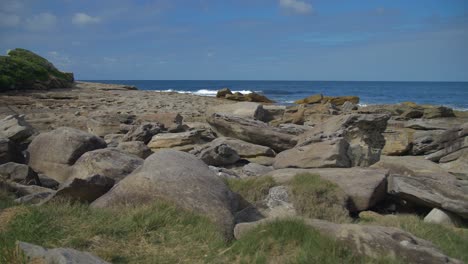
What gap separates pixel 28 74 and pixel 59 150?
21.7 metres

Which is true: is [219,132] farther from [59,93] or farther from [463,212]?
[59,93]

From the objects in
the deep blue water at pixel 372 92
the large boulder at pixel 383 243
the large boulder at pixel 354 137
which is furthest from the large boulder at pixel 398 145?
the deep blue water at pixel 372 92

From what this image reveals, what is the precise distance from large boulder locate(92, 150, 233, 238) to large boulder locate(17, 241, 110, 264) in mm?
2094

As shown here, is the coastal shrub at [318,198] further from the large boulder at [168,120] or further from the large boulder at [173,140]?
the large boulder at [168,120]

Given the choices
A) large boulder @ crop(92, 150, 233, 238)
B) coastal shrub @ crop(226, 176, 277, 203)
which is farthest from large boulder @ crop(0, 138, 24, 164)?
coastal shrub @ crop(226, 176, 277, 203)

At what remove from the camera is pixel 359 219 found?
8.59 m

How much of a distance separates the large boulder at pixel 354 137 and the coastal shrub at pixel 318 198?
2080 millimetres

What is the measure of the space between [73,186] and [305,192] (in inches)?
Answer: 160

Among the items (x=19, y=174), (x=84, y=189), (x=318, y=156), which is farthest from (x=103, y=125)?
(x=84, y=189)

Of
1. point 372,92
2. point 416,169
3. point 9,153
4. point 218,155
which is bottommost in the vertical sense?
point 372,92

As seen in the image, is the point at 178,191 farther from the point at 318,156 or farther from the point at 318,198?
the point at 318,156

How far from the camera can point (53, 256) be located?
420 centimetres

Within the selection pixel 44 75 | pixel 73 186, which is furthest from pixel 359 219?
pixel 44 75

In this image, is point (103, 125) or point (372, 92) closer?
point (103, 125)
